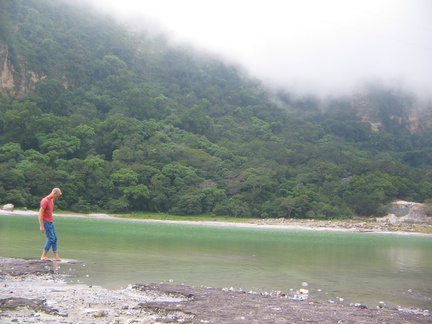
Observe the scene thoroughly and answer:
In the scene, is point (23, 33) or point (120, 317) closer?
point (120, 317)

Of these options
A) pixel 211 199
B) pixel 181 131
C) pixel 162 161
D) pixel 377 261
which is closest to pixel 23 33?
pixel 181 131

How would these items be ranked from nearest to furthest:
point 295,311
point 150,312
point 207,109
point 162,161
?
point 150,312 → point 295,311 → point 162,161 → point 207,109

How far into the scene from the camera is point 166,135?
87625 millimetres

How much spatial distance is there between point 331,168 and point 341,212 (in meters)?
15.3

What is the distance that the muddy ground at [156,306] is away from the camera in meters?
8.34

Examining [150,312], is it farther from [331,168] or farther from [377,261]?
[331,168]

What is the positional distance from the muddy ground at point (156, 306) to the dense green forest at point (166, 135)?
46.8m

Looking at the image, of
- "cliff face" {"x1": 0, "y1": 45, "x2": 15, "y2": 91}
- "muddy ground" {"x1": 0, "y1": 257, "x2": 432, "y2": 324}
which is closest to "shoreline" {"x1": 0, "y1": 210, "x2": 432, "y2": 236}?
"muddy ground" {"x1": 0, "y1": 257, "x2": 432, "y2": 324}

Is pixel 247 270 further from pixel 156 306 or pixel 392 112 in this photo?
pixel 392 112

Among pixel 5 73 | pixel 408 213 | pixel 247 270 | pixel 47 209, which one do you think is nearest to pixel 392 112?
pixel 408 213

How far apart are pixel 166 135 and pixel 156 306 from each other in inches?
3115

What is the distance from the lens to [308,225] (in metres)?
57.2

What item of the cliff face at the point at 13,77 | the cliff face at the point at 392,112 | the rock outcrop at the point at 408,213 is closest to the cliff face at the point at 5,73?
the cliff face at the point at 13,77

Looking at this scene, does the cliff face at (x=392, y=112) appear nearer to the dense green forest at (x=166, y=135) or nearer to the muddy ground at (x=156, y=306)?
the dense green forest at (x=166, y=135)
